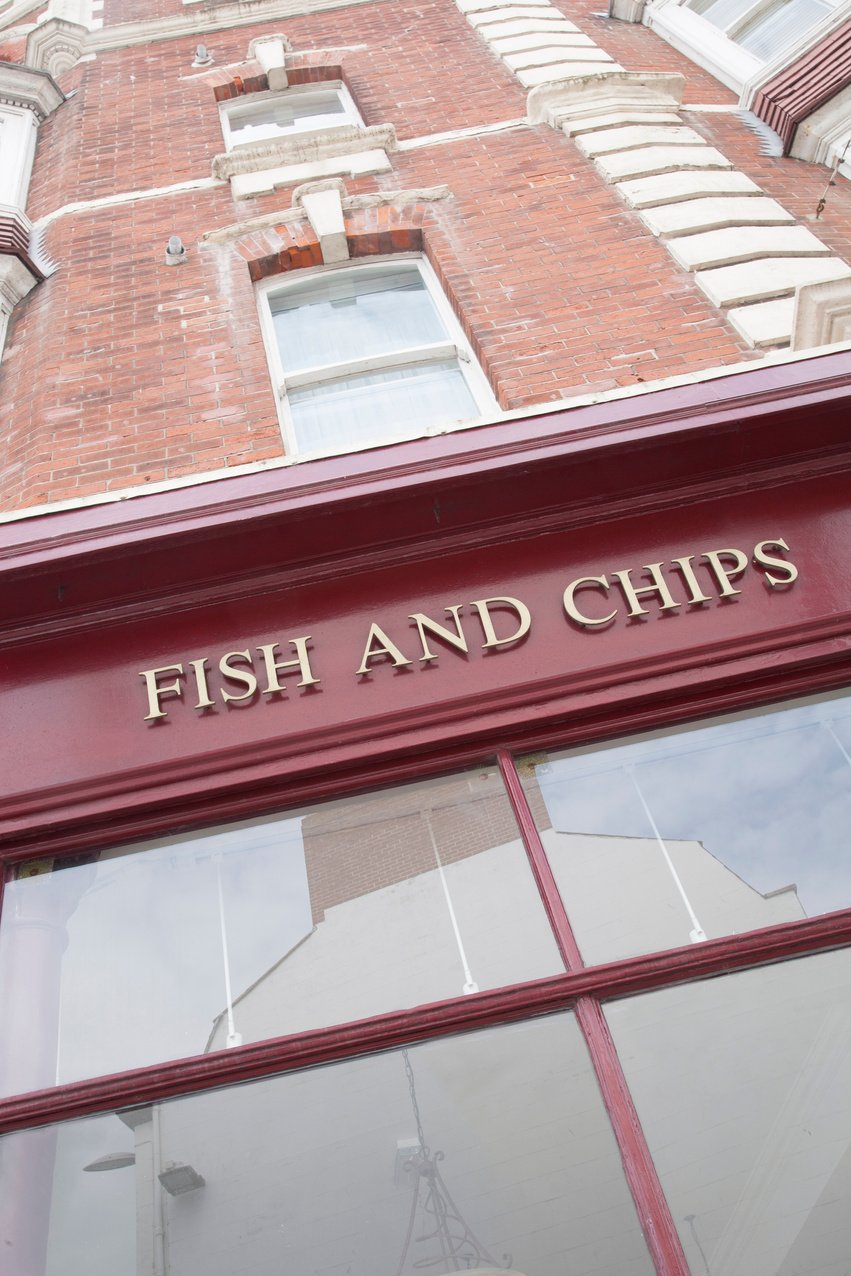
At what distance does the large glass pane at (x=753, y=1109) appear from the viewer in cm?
328

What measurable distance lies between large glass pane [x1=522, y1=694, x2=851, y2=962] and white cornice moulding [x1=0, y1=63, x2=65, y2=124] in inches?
378

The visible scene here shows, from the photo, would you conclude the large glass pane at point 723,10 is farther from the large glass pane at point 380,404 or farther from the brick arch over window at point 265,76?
the large glass pane at point 380,404

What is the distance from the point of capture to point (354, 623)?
4.87 m

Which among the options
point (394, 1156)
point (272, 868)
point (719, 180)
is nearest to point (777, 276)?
point (719, 180)

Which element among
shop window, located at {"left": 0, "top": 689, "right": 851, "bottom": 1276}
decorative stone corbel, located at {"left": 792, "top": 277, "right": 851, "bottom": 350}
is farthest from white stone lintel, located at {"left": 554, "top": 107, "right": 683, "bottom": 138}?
shop window, located at {"left": 0, "top": 689, "right": 851, "bottom": 1276}

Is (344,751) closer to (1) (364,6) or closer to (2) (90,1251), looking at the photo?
(2) (90,1251)

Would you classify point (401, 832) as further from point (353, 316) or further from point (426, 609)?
point (353, 316)

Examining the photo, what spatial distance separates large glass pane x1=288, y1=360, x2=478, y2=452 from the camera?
22.7ft

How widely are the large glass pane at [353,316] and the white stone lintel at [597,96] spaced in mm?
2087

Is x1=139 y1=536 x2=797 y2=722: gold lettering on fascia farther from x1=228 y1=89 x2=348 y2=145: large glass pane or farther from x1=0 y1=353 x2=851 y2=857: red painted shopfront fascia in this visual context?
x1=228 y1=89 x2=348 y2=145: large glass pane

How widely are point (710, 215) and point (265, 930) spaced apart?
5994 mm

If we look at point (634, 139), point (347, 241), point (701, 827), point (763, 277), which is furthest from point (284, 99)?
point (701, 827)

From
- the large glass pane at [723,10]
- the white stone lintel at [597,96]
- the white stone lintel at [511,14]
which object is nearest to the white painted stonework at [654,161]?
the white stone lintel at [597,96]

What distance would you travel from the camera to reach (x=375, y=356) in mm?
7336
